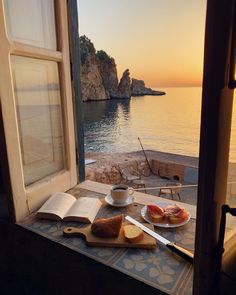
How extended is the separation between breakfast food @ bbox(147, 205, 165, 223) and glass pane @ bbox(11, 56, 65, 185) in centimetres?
53

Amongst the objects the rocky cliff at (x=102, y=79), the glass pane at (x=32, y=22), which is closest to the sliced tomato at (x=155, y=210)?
the glass pane at (x=32, y=22)

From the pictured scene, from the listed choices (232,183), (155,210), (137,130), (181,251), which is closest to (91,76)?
(137,130)

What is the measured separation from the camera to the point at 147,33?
20.2 m

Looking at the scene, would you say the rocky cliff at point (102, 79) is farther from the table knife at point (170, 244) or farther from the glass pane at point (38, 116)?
the table knife at point (170, 244)

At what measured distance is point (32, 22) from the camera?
0.96m

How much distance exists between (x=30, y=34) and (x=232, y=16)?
859mm

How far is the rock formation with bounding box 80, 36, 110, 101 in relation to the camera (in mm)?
26513

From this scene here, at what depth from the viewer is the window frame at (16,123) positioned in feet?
2.75

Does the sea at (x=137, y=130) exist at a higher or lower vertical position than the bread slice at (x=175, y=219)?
lower

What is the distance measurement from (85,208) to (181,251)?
1.44ft

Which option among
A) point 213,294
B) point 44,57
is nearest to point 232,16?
point 213,294

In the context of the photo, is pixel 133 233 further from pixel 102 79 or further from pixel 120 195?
pixel 102 79

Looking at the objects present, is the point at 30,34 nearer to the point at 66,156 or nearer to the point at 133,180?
the point at 66,156

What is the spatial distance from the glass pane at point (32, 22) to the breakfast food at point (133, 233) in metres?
0.84
